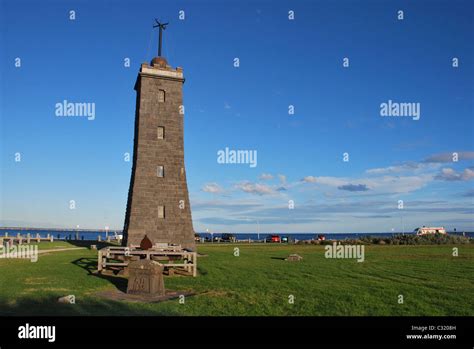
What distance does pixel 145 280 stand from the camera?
1277 centimetres

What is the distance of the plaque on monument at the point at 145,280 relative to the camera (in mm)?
12711

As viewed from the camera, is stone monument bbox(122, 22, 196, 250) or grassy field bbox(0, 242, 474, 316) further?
stone monument bbox(122, 22, 196, 250)

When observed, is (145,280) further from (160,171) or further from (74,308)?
(160,171)

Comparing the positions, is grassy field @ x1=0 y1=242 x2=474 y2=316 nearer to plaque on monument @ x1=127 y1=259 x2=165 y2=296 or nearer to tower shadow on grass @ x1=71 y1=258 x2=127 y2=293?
tower shadow on grass @ x1=71 y1=258 x2=127 y2=293

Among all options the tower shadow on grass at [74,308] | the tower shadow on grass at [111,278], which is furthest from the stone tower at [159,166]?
the tower shadow on grass at [74,308]

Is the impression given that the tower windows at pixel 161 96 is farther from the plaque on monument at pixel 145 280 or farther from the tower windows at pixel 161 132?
the plaque on monument at pixel 145 280

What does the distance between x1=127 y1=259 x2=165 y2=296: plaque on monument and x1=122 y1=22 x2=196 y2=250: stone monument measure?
51.7 feet

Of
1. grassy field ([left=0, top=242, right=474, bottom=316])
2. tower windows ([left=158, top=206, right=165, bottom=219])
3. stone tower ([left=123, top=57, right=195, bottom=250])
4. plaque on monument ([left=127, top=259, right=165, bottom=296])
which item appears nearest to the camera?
grassy field ([left=0, top=242, right=474, bottom=316])

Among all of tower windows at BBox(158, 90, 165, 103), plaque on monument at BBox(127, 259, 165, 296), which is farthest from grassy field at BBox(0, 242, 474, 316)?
tower windows at BBox(158, 90, 165, 103)

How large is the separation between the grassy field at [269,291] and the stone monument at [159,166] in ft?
28.9

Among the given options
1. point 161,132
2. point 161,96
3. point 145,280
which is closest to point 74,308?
point 145,280

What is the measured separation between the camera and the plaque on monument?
500 inches
